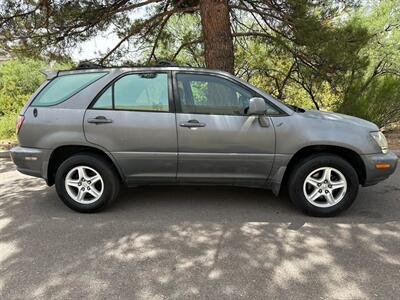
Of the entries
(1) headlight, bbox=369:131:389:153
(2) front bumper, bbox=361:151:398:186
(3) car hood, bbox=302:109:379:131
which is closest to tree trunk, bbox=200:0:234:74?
(3) car hood, bbox=302:109:379:131

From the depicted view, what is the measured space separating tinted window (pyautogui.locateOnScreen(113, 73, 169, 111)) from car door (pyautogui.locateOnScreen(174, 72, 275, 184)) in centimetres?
17

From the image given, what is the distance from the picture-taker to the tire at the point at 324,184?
12.8ft

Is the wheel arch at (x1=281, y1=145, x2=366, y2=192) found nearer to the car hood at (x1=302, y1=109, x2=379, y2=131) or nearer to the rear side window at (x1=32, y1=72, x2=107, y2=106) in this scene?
the car hood at (x1=302, y1=109, x2=379, y2=131)

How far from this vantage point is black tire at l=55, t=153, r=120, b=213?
4043 mm

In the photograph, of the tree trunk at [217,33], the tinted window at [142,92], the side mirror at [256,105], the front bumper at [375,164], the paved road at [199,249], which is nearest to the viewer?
the paved road at [199,249]

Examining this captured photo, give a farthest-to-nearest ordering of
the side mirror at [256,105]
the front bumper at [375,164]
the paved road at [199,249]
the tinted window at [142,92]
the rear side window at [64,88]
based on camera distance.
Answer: the rear side window at [64,88] < the tinted window at [142,92] < the front bumper at [375,164] < the side mirror at [256,105] < the paved road at [199,249]

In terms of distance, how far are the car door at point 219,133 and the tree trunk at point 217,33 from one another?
9.22 ft

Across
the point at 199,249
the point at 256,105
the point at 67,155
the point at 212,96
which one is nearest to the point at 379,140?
the point at 256,105

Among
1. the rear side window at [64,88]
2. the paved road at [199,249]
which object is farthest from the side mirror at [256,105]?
the rear side window at [64,88]

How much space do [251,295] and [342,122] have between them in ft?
7.64

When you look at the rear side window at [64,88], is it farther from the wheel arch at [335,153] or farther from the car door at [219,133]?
the wheel arch at [335,153]

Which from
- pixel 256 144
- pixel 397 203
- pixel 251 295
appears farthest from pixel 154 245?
pixel 397 203

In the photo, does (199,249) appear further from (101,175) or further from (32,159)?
(32,159)

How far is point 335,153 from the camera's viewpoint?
4012 mm
